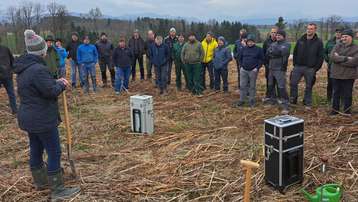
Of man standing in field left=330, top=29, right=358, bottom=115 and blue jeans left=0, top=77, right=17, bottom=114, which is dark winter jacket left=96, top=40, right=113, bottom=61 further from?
man standing in field left=330, top=29, right=358, bottom=115

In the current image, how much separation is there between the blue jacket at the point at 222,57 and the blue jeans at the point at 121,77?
2575 millimetres

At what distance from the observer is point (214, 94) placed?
32.7 ft

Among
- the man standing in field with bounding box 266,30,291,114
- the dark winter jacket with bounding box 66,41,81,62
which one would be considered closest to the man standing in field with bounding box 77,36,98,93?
the dark winter jacket with bounding box 66,41,81,62

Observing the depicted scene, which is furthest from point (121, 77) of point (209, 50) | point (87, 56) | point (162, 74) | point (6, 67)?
point (6, 67)

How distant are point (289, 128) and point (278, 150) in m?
0.26

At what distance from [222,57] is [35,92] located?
6.31 meters

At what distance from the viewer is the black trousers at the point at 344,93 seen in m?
7.09

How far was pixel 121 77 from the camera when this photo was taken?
36.0 ft

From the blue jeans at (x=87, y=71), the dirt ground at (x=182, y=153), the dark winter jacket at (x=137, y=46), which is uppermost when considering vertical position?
the dark winter jacket at (x=137, y=46)

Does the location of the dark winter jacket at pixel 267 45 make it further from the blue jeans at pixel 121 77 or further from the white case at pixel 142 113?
the blue jeans at pixel 121 77

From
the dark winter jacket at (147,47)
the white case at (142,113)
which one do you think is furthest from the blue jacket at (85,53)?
the white case at (142,113)

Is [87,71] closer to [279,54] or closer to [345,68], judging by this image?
[279,54]

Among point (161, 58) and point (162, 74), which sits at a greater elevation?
point (161, 58)

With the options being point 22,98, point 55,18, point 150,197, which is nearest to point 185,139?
point 150,197
